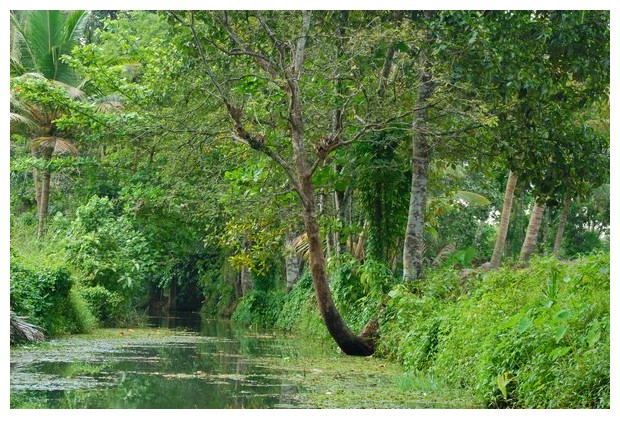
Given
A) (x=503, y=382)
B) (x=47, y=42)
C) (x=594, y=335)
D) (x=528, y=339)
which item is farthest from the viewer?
(x=47, y=42)

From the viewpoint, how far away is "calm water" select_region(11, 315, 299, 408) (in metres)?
8.59

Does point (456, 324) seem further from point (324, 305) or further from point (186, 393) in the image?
point (186, 393)

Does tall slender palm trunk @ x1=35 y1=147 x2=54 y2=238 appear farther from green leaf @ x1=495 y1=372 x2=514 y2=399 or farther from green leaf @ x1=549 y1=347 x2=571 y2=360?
green leaf @ x1=549 y1=347 x2=571 y2=360

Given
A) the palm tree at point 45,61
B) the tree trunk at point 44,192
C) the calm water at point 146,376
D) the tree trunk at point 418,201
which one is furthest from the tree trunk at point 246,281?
the tree trunk at point 418,201

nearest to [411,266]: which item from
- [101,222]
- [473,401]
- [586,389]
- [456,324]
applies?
[456,324]

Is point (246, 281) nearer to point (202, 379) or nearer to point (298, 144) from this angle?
point (298, 144)

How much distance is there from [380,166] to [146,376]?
6.46 metres

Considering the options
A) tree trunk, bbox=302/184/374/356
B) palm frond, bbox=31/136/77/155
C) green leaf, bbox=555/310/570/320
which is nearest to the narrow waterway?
tree trunk, bbox=302/184/374/356

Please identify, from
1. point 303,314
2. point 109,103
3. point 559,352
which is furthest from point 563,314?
point 109,103

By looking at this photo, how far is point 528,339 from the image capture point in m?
8.63

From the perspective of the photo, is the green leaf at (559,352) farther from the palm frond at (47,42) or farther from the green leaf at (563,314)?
the palm frond at (47,42)

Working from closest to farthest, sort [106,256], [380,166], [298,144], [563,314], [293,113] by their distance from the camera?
[563,314] < [298,144] < [293,113] < [380,166] < [106,256]

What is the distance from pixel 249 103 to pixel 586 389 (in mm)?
8613
